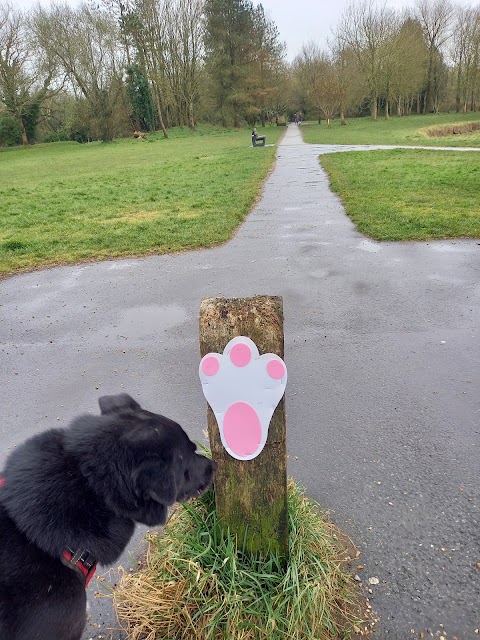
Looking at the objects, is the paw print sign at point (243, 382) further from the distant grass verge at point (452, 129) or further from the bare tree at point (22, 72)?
the bare tree at point (22, 72)

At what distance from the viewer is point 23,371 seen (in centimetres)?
483

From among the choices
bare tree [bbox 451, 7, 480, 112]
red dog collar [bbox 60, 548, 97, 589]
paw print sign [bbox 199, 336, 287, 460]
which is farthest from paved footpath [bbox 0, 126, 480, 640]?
bare tree [bbox 451, 7, 480, 112]

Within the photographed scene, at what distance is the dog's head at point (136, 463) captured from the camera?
192 centimetres

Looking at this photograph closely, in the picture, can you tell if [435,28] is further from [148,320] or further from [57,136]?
[148,320]

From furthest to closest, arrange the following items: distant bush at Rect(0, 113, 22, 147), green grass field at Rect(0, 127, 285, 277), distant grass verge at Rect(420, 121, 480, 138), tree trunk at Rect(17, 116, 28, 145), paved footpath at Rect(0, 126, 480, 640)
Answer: tree trunk at Rect(17, 116, 28, 145) → distant bush at Rect(0, 113, 22, 147) → distant grass verge at Rect(420, 121, 480, 138) → green grass field at Rect(0, 127, 285, 277) → paved footpath at Rect(0, 126, 480, 640)

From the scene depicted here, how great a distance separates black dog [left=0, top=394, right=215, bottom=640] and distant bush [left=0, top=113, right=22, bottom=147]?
193ft

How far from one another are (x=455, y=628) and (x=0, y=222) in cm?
1310

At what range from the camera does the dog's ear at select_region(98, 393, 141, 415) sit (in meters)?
2.27

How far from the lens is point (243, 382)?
1.90 meters

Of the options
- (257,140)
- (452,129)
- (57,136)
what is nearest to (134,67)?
(57,136)

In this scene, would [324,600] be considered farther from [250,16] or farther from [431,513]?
[250,16]

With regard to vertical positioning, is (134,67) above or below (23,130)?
above

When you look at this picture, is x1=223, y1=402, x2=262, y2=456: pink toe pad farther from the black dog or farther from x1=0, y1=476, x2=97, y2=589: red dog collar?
x1=0, y1=476, x2=97, y2=589: red dog collar

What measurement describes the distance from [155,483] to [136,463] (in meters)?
0.12
